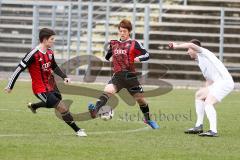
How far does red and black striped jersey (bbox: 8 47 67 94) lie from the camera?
11242 mm

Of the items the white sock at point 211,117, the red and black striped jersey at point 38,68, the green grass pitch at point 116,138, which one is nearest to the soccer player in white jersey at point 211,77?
the white sock at point 211,117

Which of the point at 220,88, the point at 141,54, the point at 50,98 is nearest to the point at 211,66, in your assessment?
the point at 220,88

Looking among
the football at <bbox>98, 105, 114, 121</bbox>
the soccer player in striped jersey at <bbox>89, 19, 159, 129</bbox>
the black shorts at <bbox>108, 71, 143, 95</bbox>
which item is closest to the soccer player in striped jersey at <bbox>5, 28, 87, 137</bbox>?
the football at <bbox>98, 105, 114, 121</bbox>

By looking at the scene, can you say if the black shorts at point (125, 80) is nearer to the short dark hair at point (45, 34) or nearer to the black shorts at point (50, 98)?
the black shorts at point (50, 98)

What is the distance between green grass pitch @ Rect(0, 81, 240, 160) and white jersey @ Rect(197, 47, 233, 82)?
3.02 feet

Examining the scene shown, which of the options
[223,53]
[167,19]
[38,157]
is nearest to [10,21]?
[167,19]

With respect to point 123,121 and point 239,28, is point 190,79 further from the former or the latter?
point 123,121

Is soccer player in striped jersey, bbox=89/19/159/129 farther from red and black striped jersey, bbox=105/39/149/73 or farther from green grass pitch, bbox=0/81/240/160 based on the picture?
green grass pitch, bbox=0/81/240/160

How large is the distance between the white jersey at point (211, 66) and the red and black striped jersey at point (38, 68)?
93.4 inches

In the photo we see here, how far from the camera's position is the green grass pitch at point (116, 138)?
9000 mm

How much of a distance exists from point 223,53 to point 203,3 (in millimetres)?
2805

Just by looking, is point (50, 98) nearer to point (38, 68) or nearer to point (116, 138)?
point (38, 68)

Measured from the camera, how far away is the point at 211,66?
1200cm

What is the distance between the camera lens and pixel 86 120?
1449 cm
